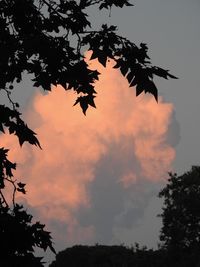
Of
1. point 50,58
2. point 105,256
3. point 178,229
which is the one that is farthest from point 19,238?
point 105,256

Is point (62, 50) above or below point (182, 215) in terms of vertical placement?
below

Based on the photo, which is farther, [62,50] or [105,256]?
[105,256]

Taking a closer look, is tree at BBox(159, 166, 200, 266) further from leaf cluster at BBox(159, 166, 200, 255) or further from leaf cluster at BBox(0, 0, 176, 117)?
leaf cluster at BBox(0, 0, 176, 117)

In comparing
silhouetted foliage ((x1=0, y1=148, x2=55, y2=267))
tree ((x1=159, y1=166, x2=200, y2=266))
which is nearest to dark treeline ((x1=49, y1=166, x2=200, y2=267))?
tree ((x1=159, y1=166, x2=200, y2=266))

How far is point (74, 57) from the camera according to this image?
531cm

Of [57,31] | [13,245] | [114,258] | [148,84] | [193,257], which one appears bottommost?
[13,245]

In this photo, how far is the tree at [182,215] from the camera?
55.4m

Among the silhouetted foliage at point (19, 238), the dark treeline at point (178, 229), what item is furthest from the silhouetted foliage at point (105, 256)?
the silhouetted foliage at point (19, 238)

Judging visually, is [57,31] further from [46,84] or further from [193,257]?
[193,257]

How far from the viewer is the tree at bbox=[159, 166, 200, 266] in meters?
55.4

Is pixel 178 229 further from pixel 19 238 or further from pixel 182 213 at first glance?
pixel 19 238

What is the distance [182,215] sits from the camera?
57688 mm

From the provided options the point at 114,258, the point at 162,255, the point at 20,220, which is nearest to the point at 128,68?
the point at 20,220

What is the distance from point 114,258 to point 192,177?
16.0m
